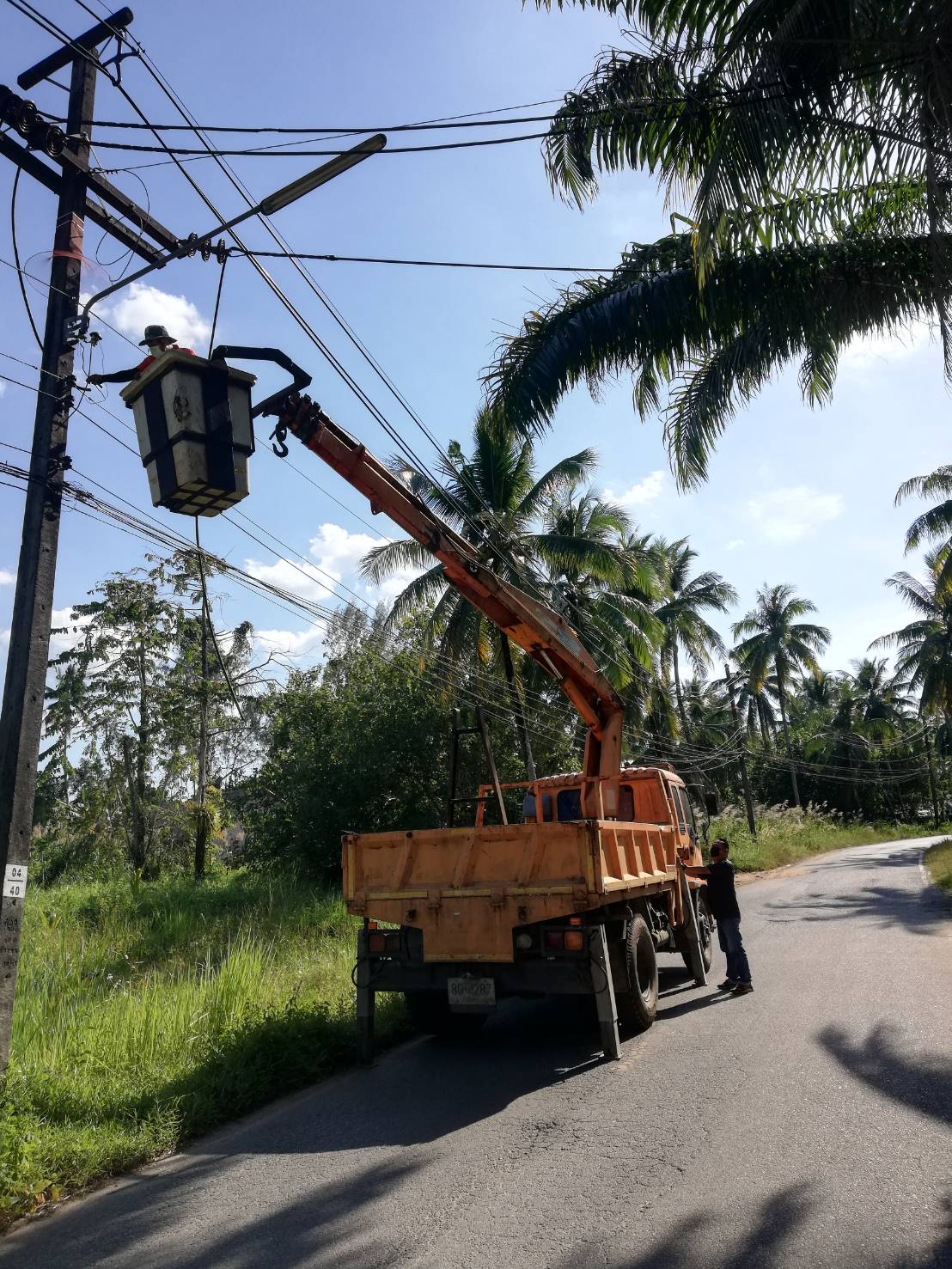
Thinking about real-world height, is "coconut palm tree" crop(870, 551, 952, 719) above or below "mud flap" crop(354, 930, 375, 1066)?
above

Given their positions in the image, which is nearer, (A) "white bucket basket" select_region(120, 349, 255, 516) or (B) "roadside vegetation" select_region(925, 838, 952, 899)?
(A) "white bucket basket" select_region(120, 349, 255, 516)

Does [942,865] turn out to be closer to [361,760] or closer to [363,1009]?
[361,760]

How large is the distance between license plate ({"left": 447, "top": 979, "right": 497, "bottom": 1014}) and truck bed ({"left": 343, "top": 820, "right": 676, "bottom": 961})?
206mm

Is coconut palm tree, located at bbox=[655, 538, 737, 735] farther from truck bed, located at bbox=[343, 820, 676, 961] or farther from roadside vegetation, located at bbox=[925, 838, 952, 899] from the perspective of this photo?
truck bed, located at bbox=[343, 820, 676, 961]

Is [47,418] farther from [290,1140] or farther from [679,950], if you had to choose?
[679,950]

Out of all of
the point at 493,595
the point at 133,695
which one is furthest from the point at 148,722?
the point at 493,595

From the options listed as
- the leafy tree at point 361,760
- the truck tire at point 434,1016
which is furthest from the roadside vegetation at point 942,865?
the truck tire at point 434,1016

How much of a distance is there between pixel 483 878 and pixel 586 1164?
109 inches

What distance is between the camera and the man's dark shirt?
10.2 m

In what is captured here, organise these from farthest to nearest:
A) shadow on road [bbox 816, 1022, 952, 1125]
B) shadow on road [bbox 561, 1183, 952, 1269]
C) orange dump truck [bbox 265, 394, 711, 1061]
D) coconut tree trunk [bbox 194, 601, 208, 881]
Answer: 1. coconut tree trunk [bbox 194, 601, 208, 881]
2. orange dump truck [bbox 265, 394, 711, 1061]
3. shadow on road [bbox 816, 1022, 952, 1125]
4. shadow on road [bbox 561, 1183, 952, 1269]

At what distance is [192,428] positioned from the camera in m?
6.05

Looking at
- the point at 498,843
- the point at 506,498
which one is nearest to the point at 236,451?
the point at 498,843

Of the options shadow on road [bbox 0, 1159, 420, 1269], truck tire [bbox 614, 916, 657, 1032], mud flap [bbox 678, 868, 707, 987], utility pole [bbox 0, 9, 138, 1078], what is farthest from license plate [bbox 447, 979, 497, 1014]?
mud flap [bbox 678, 868, 707, 987]

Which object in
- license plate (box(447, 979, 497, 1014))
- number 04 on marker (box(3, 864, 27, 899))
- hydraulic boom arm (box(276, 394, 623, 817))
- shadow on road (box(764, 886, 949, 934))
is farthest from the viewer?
shadow on road (box(764, 886, 949, 934))
